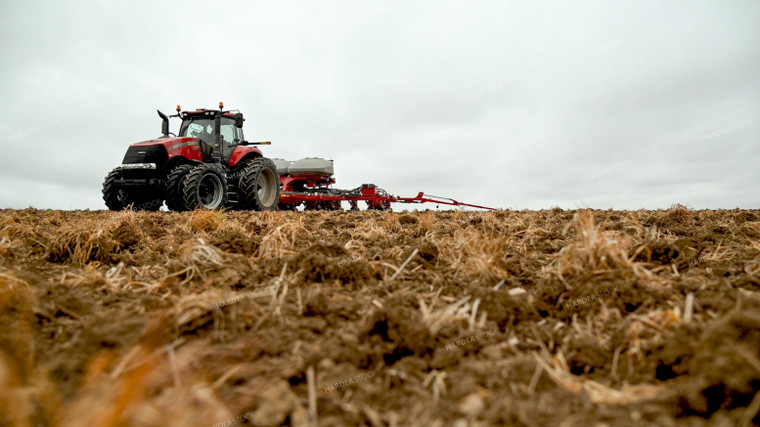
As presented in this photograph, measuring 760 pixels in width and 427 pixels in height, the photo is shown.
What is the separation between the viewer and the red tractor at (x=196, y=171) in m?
9.27

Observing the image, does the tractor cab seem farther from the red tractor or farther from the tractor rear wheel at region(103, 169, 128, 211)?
the tractor rear wheel at region(103, 169, 128, 211)

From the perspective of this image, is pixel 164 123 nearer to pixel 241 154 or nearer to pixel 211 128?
pixel 211 128

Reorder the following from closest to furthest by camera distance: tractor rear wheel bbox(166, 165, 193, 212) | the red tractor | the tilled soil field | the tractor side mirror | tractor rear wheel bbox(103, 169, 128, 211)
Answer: the tilled soil field → tractor rear wheel bbox(166, 165, 193, 212) → the red tractor → tractor rear wheel bbox(103, 169, 128, 211) → the tractor side mirror

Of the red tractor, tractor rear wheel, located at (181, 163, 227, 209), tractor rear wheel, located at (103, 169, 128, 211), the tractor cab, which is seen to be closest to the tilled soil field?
tractor rear wheel, located at (181, 163, 227, 209)

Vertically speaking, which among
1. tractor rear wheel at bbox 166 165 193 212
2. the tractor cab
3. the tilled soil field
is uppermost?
the tractor cab

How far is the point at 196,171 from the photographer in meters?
9.16

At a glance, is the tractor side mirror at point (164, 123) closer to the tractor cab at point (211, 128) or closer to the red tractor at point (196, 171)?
the red tractor at point (196, 171)

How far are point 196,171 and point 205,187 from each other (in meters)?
0.91

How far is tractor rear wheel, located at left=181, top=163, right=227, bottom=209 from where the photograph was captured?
29.3 feet

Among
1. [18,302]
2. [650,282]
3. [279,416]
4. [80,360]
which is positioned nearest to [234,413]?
[279,416]

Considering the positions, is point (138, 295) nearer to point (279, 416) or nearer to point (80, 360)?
point (80, 360)

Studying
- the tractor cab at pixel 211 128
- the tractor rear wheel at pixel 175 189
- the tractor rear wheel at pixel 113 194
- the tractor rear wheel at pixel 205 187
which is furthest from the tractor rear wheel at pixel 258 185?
the tractor rear wheel at pixel 113 194

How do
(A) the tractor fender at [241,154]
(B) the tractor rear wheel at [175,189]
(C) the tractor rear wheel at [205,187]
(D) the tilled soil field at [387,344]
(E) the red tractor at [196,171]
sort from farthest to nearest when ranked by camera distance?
(A) the tractor fender at [241,154] < (E) the red tractor at [196,171] < (B) the tractor rear wheel at [175,189] < (C) the tractor rear wheel at [205,187] < (D) the tilled soil field at [387,344]

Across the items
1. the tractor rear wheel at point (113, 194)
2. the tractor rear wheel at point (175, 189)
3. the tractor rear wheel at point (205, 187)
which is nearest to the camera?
the tractor rear wheel at point (205, 187)
